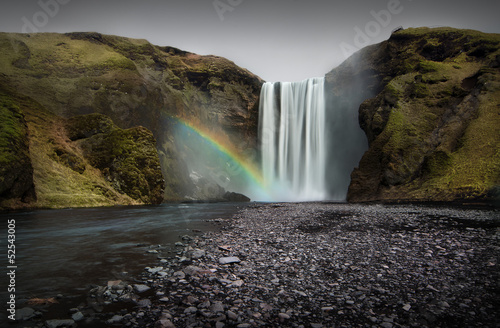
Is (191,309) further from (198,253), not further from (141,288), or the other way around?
(198,253)

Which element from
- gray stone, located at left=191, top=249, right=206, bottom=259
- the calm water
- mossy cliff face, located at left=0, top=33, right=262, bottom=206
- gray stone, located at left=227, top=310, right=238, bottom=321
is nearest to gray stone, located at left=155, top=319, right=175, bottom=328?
gray stone, located at left=227, top=310, right=238, bottom=321

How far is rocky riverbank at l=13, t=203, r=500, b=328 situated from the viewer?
464 centimetres

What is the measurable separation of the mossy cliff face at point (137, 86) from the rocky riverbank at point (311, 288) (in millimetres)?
30133

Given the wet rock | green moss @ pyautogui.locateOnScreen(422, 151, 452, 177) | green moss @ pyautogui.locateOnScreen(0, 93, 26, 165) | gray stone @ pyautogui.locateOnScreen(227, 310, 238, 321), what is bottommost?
the wet rock

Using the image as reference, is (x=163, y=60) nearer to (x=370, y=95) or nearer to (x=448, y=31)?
(x=370, y=95)

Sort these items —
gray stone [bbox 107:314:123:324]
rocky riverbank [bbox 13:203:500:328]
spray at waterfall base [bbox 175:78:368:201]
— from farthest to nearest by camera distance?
1. spray at waterfall base [bbox 175:78:368:201]
2. rocky riverbank [bbox 13:203:500:328]
3. gray stone [bbox 107:314:123:324]

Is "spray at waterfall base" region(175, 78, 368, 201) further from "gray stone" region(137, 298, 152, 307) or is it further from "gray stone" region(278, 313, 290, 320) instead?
"gray stone" region(278, 313, 290, 320)

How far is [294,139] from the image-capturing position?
253 ft

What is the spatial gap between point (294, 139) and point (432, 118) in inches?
1391

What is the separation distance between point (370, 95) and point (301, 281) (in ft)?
242

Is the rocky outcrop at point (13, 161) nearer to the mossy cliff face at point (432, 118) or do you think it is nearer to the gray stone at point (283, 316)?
the gray stone at point (283, 316)

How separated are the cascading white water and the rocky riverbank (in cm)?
6421

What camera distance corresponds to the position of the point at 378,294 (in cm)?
566

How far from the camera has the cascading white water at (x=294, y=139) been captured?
73.3 m
